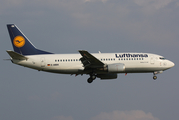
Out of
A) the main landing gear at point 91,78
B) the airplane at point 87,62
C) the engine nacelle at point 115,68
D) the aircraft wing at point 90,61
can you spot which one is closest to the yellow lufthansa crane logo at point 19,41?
the airplane at point 87,62

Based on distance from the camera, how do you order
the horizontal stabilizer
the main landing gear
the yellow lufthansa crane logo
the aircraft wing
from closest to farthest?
the aircraft wing
the horizontal stabilizer
the main landing gear
the yellow lufthansa crane logo

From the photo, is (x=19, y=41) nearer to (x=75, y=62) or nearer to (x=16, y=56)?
(x=16, y=56)

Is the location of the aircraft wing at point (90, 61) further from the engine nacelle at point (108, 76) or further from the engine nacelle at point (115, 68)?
the engine nacelle at point (108, 76)

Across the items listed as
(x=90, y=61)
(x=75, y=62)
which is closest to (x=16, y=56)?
(x=75, y=62)

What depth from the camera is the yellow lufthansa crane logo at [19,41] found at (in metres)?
46.8

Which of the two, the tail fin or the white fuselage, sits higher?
the tail fin

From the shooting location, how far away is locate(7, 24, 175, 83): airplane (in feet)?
145

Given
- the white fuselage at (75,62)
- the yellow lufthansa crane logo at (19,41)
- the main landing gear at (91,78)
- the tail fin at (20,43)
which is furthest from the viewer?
the yellow lufthansa crane logo at (19,41)

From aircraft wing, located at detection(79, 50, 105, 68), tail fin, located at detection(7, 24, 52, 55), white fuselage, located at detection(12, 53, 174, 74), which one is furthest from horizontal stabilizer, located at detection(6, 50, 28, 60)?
aircraft wing, located at detection(79, 50, 105, 68)

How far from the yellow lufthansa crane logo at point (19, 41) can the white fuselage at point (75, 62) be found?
3193 mm

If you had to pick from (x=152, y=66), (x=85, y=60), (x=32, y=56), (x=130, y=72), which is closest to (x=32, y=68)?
(x=32, y=56)

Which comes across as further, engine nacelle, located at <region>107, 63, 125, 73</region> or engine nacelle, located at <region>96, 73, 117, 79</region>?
engine nacelle, located at <region>96, 73, 117, 79</region>

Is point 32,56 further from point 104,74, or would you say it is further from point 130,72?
point 130,72

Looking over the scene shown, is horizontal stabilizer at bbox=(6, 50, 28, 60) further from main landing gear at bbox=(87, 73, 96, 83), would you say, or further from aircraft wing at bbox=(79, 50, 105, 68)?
main landing gear at bbox=(87, 73, 96, 83)
